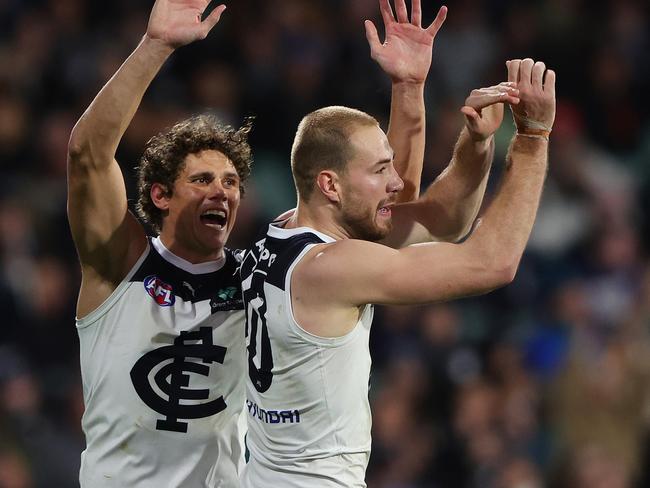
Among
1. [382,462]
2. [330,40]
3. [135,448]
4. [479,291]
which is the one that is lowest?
[382,462]

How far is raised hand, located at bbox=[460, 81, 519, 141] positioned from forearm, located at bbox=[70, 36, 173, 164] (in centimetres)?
101

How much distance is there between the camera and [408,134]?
4508mm

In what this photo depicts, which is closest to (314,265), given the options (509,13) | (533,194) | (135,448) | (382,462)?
(533,194)

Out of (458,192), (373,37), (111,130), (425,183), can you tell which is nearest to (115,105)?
(111,130)

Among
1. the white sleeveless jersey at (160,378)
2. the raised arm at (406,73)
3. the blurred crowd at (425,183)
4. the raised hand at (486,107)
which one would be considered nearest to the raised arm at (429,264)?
the raised hand at (486,107)

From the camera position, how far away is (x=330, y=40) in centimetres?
987

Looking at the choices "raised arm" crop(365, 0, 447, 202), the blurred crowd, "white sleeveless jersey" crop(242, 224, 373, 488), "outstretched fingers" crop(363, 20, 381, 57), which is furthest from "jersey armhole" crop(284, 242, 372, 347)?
the blurred crowd

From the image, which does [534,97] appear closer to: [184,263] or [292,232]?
[292,232]

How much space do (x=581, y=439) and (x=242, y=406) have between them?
3932mm

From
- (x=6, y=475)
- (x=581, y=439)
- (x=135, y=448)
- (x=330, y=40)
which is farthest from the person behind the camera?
(x=330, y=40)

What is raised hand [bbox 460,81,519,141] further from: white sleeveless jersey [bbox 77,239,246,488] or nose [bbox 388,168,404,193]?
white sleeveless jersey [bbox 77,239,246,488]

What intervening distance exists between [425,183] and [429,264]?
5.17 meters

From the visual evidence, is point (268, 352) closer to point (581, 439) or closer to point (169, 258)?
point (169, 258)

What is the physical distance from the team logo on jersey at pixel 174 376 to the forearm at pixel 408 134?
99 centimetres
